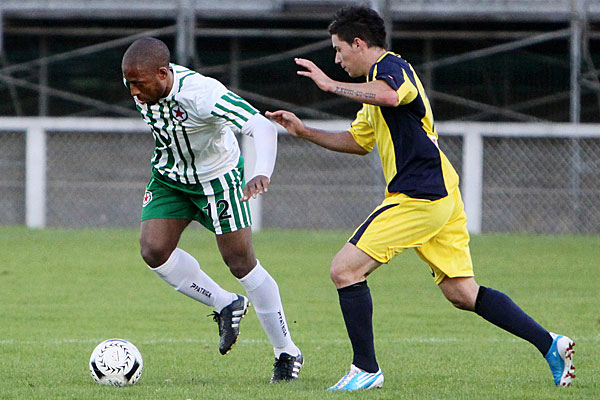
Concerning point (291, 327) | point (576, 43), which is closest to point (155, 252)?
point (291, 327)

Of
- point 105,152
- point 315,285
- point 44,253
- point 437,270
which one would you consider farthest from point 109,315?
point 105,152

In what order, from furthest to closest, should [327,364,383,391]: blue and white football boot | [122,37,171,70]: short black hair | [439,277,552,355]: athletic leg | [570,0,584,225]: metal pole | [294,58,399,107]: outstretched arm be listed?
[570,0,584,225]: metal pole, [439,277,552,355]: athletic leg, [122,37,171,70]: short black hair, [327,364,383,391]: blue and white football boot, [294,58,399,107]: outstretched arm

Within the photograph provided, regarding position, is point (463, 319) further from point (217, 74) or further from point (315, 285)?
point (217, 74)

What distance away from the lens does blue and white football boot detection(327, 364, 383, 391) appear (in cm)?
512

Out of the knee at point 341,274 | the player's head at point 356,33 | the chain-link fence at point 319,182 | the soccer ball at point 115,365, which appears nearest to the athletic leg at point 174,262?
the soccer ball at point 115,365

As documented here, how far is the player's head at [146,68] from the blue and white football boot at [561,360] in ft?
8.06

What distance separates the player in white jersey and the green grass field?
36cm

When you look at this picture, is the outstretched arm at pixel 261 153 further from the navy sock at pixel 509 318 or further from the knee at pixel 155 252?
the navy sock at pixel 509 318

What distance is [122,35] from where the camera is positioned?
62.7ft

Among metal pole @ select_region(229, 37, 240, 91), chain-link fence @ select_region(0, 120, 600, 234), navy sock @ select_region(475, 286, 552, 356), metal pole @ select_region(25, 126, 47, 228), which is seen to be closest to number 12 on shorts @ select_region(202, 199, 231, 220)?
navy sock @ select_region(475, 286, 552, 356)

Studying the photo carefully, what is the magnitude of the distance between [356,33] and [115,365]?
2.13 m

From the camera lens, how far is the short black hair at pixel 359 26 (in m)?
5.15

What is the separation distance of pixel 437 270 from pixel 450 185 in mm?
447

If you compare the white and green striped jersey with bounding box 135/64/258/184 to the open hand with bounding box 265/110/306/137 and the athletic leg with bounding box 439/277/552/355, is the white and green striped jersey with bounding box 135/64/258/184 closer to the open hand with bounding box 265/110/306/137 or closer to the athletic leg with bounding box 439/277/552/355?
the open hand with bounding box 265/110/306/137
